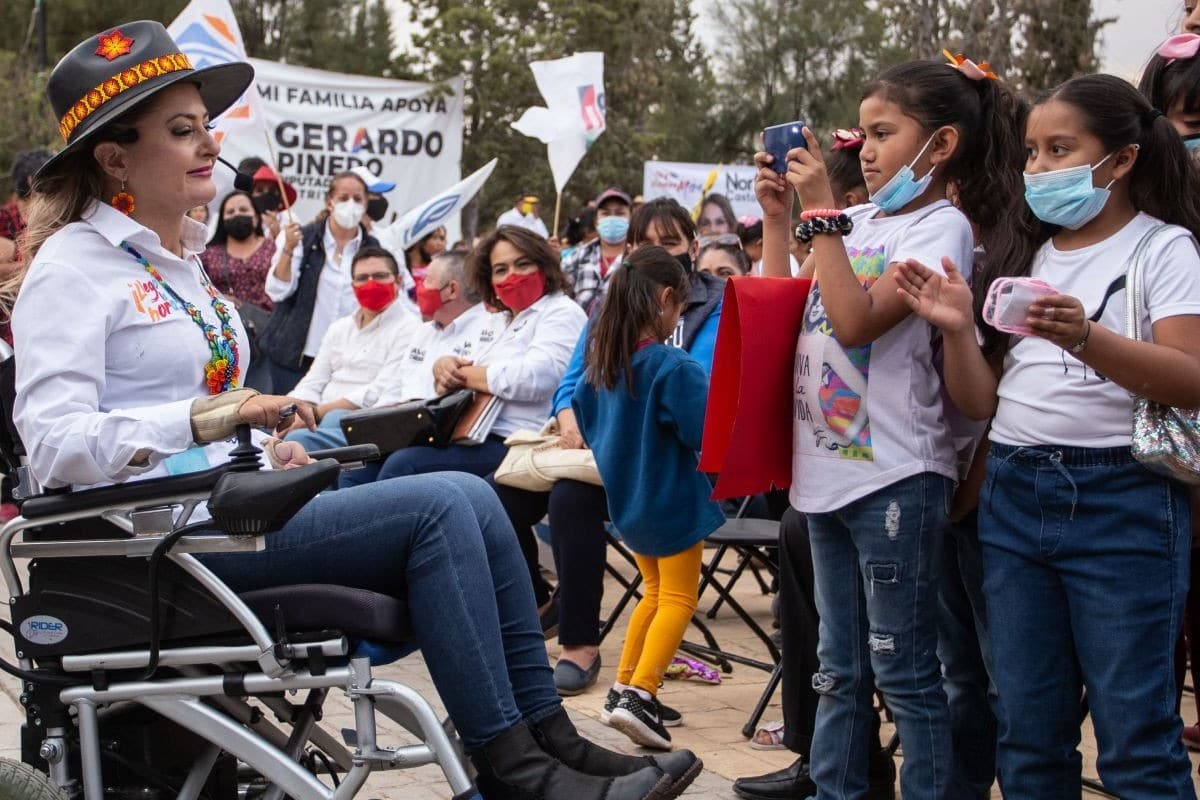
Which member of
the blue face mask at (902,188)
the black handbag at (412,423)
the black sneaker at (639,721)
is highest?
the blue face mask at (902,188)

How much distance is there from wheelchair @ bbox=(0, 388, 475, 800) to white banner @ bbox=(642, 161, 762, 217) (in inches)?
464

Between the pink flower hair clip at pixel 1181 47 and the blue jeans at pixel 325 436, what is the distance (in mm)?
4484

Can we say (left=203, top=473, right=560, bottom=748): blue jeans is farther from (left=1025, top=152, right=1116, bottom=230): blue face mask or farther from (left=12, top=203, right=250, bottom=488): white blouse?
(left=1025, top=152, right=1116, bottom=230): blue face mask

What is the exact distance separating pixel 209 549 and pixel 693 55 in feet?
→ 106

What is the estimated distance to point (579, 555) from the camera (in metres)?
5.42

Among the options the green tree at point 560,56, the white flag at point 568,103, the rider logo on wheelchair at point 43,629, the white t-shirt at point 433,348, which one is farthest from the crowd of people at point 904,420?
the green tree at point 560,56

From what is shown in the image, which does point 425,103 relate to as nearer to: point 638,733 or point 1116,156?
point 638,733

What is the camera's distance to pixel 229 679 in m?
2.94

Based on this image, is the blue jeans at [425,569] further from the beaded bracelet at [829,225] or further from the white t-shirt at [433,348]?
the white t-shirt at [433,348]

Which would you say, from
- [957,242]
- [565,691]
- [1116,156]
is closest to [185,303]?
[957,242]

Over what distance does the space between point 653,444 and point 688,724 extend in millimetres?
967

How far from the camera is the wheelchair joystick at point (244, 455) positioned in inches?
114

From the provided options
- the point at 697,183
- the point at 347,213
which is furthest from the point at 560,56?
the point at 347,213

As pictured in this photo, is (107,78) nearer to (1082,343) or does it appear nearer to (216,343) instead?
(216,343)
